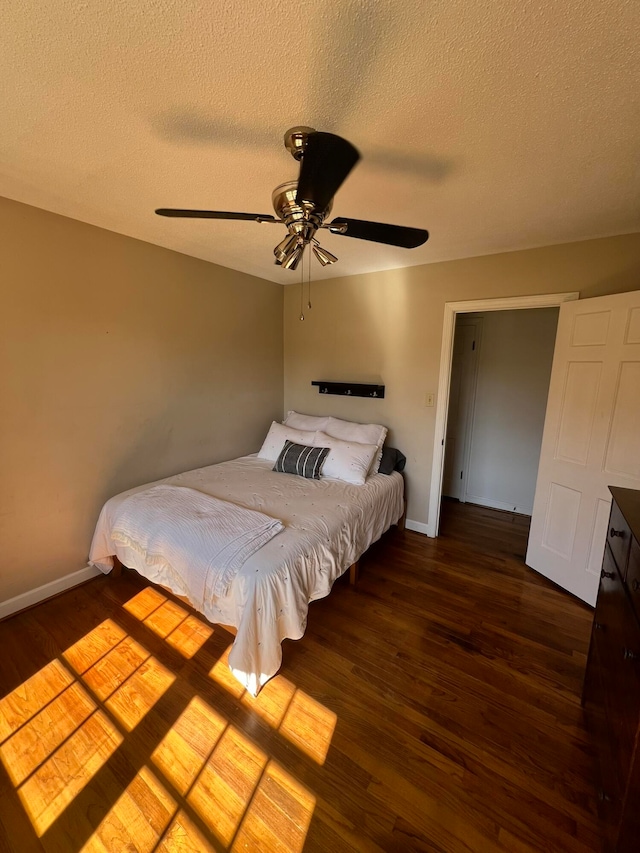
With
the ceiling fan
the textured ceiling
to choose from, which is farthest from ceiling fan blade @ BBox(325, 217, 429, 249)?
the textured ceiling

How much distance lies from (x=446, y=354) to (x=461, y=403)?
1239mm

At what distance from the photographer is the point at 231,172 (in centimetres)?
161

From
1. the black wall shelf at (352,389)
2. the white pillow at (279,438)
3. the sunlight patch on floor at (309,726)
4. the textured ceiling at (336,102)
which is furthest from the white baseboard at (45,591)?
the black wall shelf at (352,389)

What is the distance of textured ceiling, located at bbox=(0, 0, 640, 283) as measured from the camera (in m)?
0.91

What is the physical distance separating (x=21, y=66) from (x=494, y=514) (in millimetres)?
4378

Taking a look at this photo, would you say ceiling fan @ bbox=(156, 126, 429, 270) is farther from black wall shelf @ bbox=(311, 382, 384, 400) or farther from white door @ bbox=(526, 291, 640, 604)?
black wall shelf @ bbox=(311, 382, 384, 400)

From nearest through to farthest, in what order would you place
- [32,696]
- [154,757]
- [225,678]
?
[154,757] → [32,696] → [225,678]

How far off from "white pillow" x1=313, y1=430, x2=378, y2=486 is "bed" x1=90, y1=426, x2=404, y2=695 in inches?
2.3

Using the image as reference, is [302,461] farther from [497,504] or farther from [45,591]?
[497,504]

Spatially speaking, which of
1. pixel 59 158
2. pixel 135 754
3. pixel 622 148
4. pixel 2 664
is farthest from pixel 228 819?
pixel 622 148

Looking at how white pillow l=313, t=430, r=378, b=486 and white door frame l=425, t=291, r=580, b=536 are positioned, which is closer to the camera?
white door frame l=425, t=291, r=580, b=536

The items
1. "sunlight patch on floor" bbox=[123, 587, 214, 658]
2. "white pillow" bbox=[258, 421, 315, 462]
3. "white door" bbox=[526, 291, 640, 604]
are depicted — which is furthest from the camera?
"white pillow" bbox=[258, 421, 315, 462]

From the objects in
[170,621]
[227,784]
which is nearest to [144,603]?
[170,621]

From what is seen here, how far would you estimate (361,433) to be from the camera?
10.4 ft
